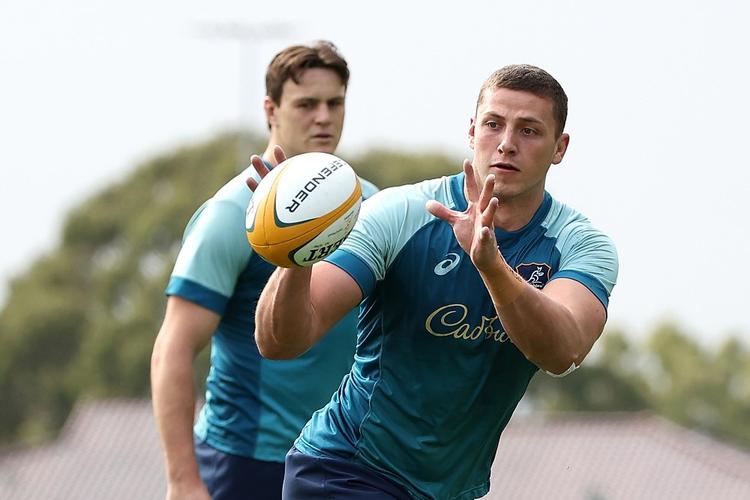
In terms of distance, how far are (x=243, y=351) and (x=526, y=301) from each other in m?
2.52

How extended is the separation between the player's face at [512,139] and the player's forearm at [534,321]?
0.46m

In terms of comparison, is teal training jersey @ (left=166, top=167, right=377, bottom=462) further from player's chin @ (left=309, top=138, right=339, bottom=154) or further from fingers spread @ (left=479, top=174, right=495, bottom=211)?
fingers spread @ (left=479, top=174, right=495, bottom=211)

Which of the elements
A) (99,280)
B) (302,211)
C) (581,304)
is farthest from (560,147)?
(99,280)

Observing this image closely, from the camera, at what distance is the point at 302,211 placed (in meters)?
6.40

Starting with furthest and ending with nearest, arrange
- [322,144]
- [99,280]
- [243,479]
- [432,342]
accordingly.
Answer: [99,280]
[322,144]
[243,479]
[432,342]

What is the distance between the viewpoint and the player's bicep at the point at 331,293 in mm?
6609

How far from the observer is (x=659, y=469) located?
53.4m

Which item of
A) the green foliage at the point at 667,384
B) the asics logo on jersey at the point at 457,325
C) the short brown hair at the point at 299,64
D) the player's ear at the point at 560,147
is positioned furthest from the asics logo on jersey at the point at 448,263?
the green foliage at the point at 667,384

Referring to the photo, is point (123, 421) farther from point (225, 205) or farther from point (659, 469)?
point (225, 205)

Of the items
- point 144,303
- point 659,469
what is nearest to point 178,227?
point 144,303

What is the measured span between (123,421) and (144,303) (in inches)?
318

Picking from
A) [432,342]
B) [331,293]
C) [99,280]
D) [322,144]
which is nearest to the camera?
[331,293]

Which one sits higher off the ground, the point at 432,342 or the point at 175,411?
the point at 432,342

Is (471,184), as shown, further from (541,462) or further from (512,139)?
(541,462)
